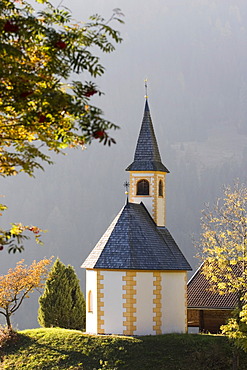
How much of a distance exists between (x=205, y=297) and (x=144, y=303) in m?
4.81

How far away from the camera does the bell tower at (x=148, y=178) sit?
32.6m

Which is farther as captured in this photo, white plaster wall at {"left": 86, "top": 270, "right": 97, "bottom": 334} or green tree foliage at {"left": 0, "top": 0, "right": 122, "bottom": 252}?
white plaster wall at {"left": 86, "top": 270, "right": 97, "bottom": 334}

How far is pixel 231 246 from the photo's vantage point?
25.3m

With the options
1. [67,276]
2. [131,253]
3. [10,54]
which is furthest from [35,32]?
[67,276]

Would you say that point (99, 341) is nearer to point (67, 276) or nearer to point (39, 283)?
point (39, 283)

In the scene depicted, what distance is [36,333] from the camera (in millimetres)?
28516

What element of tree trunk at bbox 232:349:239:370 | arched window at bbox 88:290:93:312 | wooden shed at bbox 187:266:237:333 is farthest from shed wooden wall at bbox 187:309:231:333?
tree trunk at bbox 232:349:239:370

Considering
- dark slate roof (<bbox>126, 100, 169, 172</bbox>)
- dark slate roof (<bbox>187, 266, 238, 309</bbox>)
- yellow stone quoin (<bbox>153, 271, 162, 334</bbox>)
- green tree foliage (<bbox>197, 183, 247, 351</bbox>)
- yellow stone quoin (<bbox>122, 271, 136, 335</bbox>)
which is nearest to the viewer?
green tree foliage (<bbox>197, 183, 247, 351</bbox>)

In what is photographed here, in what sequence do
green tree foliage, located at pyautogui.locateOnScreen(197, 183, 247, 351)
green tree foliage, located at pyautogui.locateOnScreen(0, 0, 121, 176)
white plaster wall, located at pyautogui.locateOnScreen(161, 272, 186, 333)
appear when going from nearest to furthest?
green tree foliage, located at pyautogui.locateOnScreen(0, 0, 121, 176)
green tree foliage, located at pyautogui.locateOnScreen(197, 183, 247, 351)
white plaster wall, located at pyautogui.locateOnScreen(161, 272, 186, 333)

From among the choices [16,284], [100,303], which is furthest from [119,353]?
[16,284]

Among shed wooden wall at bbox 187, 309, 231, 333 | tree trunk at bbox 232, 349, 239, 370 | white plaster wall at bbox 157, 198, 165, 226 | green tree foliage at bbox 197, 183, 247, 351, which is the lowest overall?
tree trunk at bbox 232, 349, 239, 370

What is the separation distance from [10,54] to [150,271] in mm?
21163

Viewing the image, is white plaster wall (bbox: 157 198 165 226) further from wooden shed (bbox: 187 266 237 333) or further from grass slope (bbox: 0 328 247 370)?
grass slope (bbox: 0 328 247 370)

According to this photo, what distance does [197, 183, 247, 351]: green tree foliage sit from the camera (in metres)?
24.8
